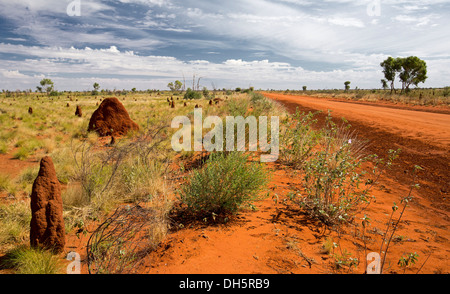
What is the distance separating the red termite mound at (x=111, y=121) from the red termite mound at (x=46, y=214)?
26.9 ft

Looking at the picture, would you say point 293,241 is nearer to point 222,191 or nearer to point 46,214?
point 222,191

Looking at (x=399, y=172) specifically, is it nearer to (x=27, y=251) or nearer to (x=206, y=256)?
(x=206, y=256)

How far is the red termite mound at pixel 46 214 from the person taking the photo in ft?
9.91

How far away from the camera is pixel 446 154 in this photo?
20.6 feet

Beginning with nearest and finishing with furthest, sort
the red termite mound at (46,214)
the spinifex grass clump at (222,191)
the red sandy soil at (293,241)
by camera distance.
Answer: the red sandy soil at (293,241), the red termite mound at (46,214), the spinifex grass clump at (222,191)

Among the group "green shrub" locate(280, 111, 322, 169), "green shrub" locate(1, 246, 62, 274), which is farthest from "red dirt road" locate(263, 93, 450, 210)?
"green shrub" locate(1, 246, 62, 274)

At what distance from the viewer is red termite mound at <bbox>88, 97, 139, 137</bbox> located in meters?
11.0

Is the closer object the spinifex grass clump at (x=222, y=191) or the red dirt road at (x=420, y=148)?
the spinifex grass clump at (x=222, y=191)

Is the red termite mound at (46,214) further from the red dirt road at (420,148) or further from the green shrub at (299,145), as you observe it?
the red dirt road at (420,148)

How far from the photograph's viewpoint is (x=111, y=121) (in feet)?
36.6

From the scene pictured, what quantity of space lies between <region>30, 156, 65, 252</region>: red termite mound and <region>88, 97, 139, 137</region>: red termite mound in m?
8.20

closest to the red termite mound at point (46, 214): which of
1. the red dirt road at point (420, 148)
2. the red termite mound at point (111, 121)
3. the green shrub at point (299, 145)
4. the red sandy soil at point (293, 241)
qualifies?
the red sandy soil at point (293, 241)

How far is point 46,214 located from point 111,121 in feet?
29.0

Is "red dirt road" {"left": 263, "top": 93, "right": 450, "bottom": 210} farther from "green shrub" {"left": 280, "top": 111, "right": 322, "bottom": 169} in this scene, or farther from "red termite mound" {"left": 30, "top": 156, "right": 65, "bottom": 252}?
"red termite mound" {"left": 30, "top": 156, "right": 65, "bottom": 252}
